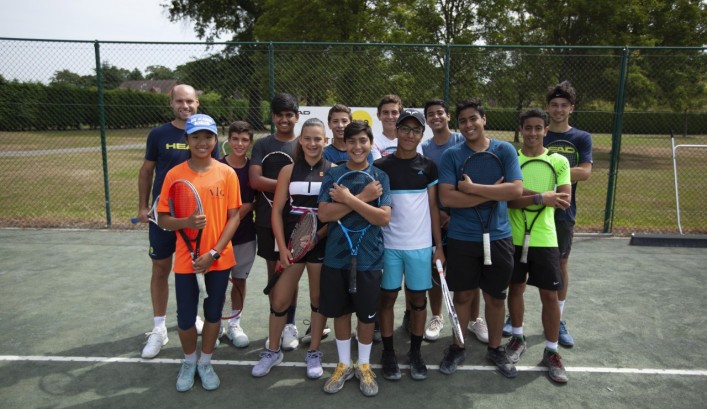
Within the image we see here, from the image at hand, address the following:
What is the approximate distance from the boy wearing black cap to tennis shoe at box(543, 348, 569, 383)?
1144 millimetres

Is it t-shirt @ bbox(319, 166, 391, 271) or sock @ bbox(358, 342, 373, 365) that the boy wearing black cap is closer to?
t-shirt @ bbox(319, 166, 391, 271)

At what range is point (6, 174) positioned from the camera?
549 inches

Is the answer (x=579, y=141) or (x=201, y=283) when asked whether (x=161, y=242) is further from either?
(x=579, y=141)

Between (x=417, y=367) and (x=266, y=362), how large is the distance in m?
1.19

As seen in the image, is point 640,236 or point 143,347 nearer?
point 143,347

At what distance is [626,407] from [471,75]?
32.4ft

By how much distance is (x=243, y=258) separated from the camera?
4.18 m

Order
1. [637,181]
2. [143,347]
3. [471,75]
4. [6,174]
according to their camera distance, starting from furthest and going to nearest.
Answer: [637,181] → [6,174] → [471,75] → [143,347]

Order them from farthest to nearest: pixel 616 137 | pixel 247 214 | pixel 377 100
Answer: pixel 377 100 < pixel 616 137 < pixel 247 214

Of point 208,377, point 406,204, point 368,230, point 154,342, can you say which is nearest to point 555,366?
point 406,204

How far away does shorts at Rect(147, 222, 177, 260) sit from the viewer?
4.00m

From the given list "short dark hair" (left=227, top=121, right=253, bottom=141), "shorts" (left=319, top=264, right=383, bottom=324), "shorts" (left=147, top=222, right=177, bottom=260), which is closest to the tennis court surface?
"shorts" (left=319, top=264, right=383, bottom=324)

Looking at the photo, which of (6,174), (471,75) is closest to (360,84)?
(471,75)

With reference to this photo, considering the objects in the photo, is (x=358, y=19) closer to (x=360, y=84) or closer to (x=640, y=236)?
(x=360, y=84)
